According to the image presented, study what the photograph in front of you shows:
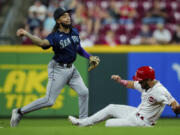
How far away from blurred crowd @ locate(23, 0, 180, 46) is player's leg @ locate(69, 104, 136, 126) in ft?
20.6

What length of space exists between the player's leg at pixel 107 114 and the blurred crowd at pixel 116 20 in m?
6.28

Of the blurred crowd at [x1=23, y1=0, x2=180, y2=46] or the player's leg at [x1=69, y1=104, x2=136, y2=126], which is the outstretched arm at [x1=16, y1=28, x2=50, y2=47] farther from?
the blurred crowd at [x1=23, y1=0, x2=180, y2=46]

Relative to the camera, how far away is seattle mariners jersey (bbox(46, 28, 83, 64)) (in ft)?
25.5

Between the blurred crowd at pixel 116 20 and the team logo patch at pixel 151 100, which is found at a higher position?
the blurred crowd at pixel 116 20

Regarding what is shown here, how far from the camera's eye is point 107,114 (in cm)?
697

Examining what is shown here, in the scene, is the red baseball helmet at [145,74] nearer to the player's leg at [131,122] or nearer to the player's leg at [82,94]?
the player's leg at [131,122]

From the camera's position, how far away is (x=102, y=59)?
11.3m

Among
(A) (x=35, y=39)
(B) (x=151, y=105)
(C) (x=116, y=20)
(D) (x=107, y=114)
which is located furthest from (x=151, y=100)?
(C) (x=116, y=20)

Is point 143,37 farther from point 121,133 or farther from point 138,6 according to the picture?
point 121,133

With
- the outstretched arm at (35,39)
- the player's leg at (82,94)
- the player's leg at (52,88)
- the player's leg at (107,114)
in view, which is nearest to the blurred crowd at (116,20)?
the player's leg at (82,94)

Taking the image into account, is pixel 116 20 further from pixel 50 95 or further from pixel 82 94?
pixel 50 95

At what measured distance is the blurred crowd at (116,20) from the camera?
13695mm

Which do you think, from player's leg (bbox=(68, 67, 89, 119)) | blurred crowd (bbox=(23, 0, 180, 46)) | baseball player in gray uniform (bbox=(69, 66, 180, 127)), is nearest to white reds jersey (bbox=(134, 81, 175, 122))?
baseball player in gray uniform (bbox=(69, 66, 180, 127))

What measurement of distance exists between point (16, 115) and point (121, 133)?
290cm
